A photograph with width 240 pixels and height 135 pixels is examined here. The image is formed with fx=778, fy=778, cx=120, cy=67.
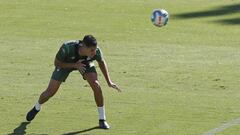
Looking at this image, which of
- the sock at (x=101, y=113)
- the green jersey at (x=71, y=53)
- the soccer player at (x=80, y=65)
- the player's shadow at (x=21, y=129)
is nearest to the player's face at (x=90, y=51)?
the soccer player at (x=80, y=65)

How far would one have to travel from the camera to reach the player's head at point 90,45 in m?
12.1

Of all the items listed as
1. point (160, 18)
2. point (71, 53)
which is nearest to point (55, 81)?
point (71, 53)

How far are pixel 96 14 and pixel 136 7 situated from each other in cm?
250

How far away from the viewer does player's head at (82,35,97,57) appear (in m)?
12.1

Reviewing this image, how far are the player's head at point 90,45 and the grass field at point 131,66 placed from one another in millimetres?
1397

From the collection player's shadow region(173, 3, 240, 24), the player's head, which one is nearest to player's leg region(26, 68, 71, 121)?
the player's head

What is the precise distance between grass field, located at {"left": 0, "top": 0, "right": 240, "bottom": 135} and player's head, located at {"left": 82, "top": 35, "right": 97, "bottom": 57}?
4.58 feet

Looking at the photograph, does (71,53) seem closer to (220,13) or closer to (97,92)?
(97,92)

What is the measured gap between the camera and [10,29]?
82.9 feet

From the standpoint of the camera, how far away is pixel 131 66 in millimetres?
19188

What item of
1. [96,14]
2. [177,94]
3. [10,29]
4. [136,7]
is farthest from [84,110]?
[136,7]

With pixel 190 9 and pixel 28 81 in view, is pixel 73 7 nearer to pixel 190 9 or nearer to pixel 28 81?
pixel 190 9

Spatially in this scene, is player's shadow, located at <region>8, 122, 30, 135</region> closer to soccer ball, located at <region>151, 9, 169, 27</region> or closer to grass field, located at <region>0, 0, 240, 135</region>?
grass field, located at <region>0, 0, 240, 135</region>

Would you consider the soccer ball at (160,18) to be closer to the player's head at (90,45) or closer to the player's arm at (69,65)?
the player's arm at (69,65)
